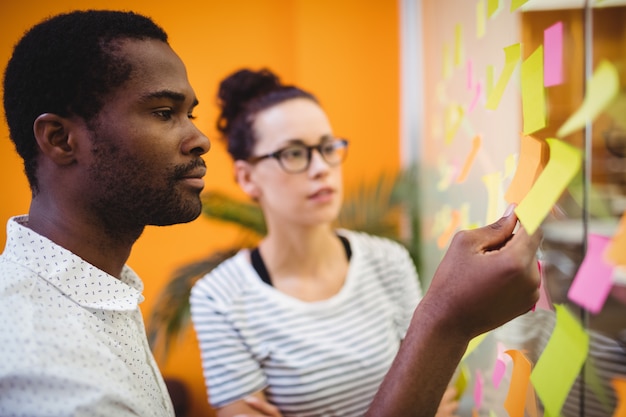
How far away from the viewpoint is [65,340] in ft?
1.77

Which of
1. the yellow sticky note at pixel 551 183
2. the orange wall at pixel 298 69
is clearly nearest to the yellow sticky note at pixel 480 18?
the yellow sticky note at pixel 551 183

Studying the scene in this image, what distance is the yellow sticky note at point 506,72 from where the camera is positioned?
0.66 meters

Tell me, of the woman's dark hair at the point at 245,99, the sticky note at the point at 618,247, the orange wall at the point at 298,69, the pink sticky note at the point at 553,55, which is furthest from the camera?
the orange wall at the point at 298,69

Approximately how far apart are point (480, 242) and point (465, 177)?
1.52 feet

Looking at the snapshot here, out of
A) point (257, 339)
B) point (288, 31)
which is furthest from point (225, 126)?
point (288, 31)

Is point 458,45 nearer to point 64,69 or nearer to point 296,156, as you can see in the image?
point 296,156

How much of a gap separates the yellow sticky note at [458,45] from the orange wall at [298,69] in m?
0.72

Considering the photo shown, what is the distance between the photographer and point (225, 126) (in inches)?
53.9

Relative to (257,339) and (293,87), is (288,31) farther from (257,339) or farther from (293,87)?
(257,339)

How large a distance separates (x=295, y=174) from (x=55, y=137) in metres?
0.63

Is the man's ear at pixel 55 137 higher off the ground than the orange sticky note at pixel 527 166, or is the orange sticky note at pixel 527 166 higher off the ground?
the man's ear at pixel 55 137

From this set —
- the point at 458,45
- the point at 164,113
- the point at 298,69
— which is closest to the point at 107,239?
the point at 164,113

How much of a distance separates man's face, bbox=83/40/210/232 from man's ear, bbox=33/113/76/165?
0.03 meters

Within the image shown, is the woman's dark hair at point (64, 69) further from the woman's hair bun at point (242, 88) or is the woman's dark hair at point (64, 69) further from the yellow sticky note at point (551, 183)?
the woman's hair bun at point (242, 88)
